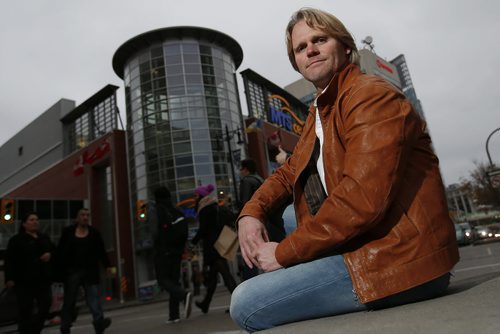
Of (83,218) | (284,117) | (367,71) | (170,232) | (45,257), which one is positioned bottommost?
(45,257)

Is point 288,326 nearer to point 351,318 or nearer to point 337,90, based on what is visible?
point 351,318

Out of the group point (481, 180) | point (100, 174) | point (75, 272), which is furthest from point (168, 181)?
point (481, 180)

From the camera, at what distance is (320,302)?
1.44 metres

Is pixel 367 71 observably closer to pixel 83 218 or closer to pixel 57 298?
pixel 57 298

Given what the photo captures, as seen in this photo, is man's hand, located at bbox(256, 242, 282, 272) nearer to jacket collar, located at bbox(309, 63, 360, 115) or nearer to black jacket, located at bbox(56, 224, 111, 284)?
jacket collar, located at bbox(309, 63, 360, 115)

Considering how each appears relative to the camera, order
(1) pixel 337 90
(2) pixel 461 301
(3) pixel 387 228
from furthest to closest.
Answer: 1. (1) pixel 337 90
2. (3) pixel 387 228
3. (2) pixel 461 301

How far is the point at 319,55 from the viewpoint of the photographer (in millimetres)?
1852

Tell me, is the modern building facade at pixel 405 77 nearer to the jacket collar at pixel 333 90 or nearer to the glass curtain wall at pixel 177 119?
the glass curtain wall at pixel 177 119

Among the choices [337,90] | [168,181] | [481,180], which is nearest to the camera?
[337,90]

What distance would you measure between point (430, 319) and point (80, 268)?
5486 millimetres

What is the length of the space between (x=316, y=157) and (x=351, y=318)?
0.71 metres

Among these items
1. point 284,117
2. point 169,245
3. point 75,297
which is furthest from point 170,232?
point 284,117

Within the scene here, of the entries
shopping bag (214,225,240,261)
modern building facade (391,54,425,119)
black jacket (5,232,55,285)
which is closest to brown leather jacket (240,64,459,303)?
shopping bag (214,225,240,261)

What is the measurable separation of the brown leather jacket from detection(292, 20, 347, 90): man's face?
0.37 metres
